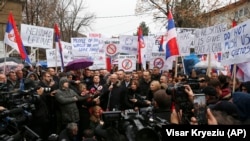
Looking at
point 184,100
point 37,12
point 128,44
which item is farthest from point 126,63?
point 37,12

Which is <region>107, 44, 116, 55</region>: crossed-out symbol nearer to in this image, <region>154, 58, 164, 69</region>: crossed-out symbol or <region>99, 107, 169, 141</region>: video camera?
<region>154, 58, 164, 69</region>: crossed-out symbol

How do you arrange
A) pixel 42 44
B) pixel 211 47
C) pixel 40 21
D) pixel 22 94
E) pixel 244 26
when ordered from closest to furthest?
pixel 22 94, pixel 244 26, pixel 211 47, pixel 42 44, pixel 40 21

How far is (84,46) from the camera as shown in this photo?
11.4 m

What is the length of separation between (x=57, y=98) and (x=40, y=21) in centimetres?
2570

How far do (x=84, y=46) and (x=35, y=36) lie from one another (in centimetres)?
170

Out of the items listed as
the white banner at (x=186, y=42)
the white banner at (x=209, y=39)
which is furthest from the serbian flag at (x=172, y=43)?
the white banner at (x=186, y=42)

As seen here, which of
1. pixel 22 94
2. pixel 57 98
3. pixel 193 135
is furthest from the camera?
pixel 57 98

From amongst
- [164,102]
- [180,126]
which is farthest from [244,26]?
[180,126]

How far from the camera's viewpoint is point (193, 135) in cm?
215

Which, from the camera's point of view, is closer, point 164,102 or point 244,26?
point 164,102

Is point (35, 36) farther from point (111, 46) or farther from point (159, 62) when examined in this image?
point (159, 62)

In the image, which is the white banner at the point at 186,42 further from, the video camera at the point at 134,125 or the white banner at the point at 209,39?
the video camera at the point at 134,125

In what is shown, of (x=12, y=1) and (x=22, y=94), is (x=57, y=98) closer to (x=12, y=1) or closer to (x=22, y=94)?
(x=22, y=94)

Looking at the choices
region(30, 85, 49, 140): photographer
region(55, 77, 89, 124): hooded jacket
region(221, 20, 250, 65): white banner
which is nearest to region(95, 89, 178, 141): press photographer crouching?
region(221, 20, 250, 65): white banner
